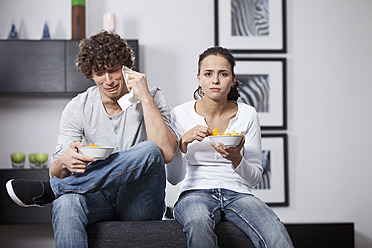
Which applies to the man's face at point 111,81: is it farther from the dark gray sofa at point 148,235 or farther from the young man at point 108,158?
the dark gray sofa at point 148,235

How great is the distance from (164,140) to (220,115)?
1.30ft

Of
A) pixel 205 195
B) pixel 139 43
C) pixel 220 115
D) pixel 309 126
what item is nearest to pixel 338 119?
pixel 309 126

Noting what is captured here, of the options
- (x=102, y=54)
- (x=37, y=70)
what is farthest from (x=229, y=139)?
(x=37, y=70)

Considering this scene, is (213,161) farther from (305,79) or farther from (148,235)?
(305,79)

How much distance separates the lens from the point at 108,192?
208 centimetres

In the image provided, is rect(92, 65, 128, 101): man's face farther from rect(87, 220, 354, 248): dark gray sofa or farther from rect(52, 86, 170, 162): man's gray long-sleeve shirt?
rect(87, 220, 354, 248): dark gray sofa

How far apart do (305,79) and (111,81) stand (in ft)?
7.20

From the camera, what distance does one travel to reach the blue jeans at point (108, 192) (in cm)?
184

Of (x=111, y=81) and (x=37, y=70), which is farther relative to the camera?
(x=37, y=70)

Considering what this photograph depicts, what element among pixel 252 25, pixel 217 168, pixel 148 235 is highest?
pixel 252 25

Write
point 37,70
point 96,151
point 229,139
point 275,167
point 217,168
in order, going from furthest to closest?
1. point 275,167
2. point 37,70
3. point 217,168
4. point 229,139
5. point 96,151

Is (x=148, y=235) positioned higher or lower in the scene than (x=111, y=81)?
lower

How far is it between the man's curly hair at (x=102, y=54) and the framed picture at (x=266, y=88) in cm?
175

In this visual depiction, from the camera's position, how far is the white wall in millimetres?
3732
